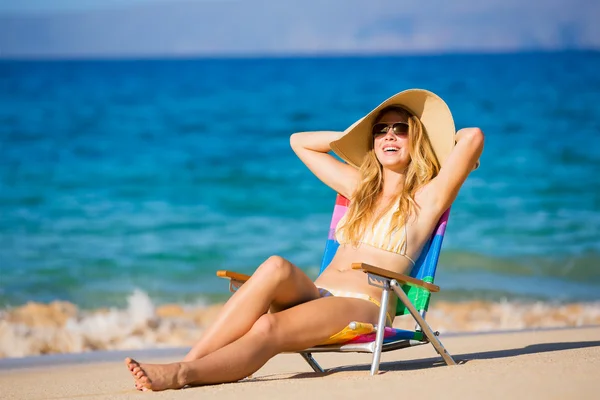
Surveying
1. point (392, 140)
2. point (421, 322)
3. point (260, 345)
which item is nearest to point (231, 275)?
point (260, 345)

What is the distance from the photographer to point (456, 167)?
4285mm

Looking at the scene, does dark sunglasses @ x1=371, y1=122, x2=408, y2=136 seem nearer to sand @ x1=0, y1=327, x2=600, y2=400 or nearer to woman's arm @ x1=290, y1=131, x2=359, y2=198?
woman's arm @ x1=290, y1=131, x2=359, y2=198

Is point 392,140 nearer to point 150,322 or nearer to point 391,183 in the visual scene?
point 391,183

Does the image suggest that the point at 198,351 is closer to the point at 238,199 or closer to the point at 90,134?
the point at 238,199

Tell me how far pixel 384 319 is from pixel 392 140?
1.03 meters

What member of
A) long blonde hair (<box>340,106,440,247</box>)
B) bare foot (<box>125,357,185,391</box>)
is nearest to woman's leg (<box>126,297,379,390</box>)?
bare foot (<box>125,357,185,391</box>)

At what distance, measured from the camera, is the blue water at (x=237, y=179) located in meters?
9.83

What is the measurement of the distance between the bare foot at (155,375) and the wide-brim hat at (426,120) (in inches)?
62.3

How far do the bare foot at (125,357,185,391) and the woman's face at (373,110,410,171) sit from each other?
1.51 metres

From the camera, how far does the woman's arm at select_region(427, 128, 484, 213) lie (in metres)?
4.26

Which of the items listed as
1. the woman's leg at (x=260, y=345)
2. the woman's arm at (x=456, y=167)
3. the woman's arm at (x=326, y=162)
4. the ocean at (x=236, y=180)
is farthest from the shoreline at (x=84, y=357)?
the ocean at (x=236, y=180)

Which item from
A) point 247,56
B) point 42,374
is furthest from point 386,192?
point 247,56

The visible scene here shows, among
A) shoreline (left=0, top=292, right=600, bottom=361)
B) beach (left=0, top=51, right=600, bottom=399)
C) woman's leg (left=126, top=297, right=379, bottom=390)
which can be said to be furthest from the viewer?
shoreline (left=0, top=292, right=600, bottom=361)

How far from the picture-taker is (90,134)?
17031mm
